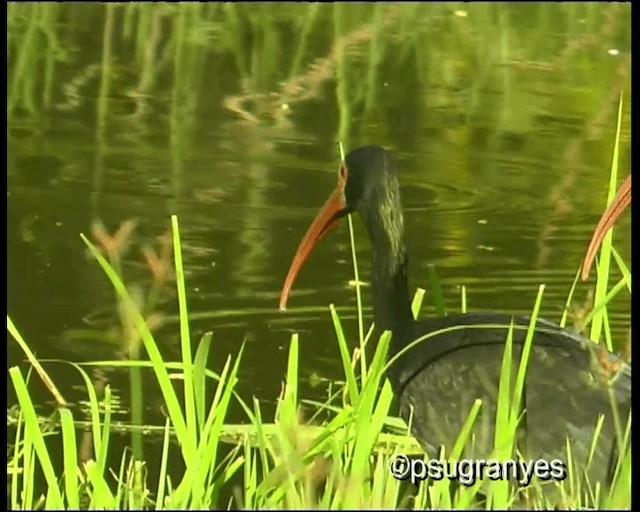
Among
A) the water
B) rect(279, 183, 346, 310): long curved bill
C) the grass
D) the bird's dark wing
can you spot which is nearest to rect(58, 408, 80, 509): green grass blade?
the grass

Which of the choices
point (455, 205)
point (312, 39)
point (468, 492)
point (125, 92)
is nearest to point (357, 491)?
point (468, 492)

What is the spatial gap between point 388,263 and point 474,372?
712 millimetres

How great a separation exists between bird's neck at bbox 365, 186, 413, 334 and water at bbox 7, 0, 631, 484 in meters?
0.78

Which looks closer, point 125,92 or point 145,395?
point 145,395

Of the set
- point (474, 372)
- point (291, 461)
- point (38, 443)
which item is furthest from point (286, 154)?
point (291, 461)

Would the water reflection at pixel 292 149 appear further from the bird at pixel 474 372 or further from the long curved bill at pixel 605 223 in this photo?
the long curved bill at pixel 605 223

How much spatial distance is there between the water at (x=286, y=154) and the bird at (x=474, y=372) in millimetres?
848

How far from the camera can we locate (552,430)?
4.77 meters

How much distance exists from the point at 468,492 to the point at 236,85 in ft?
26.4

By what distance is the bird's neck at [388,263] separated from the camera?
5473 mm

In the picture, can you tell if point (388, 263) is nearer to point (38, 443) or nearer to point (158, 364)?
point (158, 364)

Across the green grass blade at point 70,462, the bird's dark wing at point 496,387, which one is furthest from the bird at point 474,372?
the green grass blade at point 70,462

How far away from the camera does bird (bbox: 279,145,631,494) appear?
15.5ft

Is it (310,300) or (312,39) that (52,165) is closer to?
(310,300)
